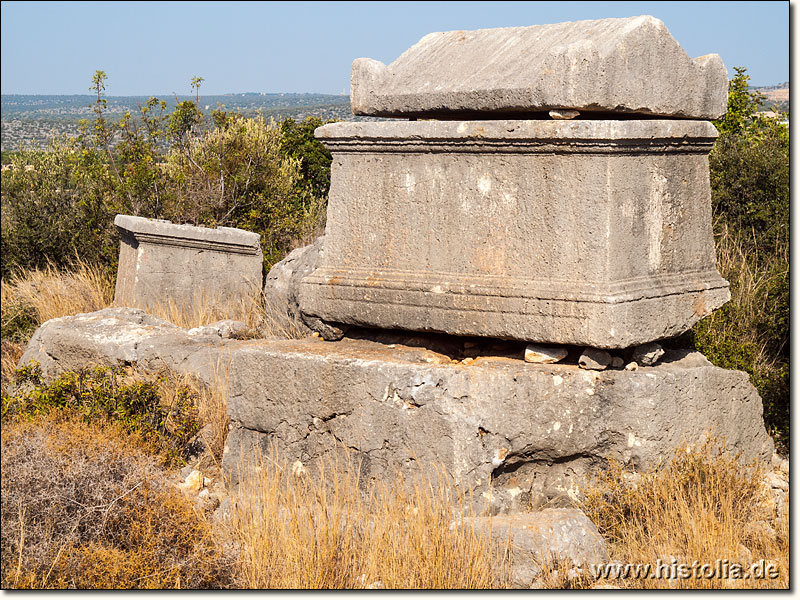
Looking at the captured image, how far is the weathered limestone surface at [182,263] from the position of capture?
24.7 feet

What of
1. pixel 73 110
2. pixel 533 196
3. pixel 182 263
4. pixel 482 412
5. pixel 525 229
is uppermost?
pixel 73 110

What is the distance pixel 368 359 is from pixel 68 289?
16.6 feet

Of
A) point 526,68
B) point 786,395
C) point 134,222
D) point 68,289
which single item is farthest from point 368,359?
point 68,289

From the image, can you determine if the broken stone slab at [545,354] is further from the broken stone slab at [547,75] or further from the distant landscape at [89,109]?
the distant landscape at [89,109]

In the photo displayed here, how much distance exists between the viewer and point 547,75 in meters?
4.07

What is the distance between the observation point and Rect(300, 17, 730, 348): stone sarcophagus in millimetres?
4059

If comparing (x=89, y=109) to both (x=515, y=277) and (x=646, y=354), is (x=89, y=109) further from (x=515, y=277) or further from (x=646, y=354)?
(x=646, y=354)

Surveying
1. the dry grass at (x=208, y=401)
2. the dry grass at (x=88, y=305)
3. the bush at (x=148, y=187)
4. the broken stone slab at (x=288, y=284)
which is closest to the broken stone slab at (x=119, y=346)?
the dry grass at (x=208, y=401)

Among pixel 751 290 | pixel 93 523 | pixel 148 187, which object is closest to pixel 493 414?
pixel 93 523

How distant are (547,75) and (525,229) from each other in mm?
686

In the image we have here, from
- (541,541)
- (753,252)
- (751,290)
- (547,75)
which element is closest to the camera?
(541,541)

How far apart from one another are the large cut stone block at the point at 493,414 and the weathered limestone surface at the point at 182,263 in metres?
3.27

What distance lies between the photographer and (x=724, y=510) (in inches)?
157

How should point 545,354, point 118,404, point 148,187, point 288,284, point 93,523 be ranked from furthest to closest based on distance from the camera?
1. point 148,187
2. point 288,284
3. point 118,404
4. point 545,354
5. point 93,523
